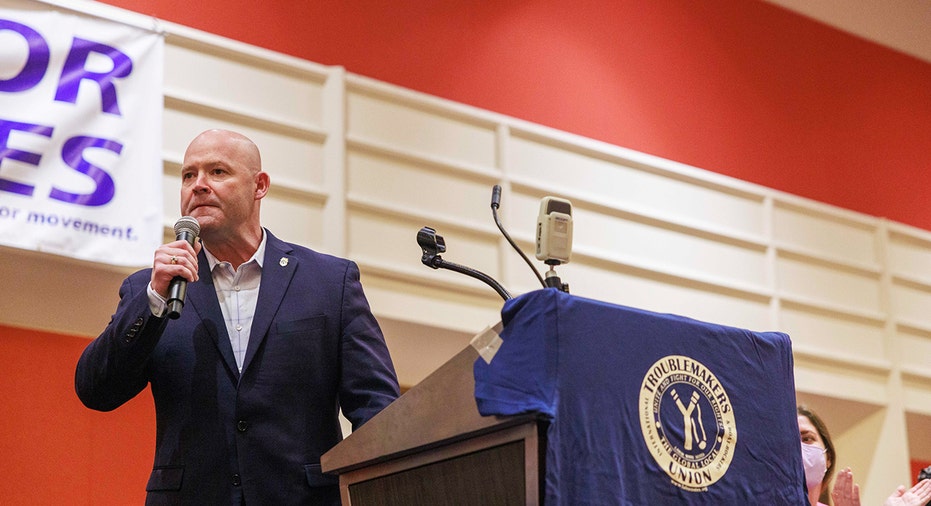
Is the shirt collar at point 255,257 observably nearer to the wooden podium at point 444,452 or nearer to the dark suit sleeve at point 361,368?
the dark suit sleeve at point 361,368

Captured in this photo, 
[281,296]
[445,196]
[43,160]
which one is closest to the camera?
[281,296]

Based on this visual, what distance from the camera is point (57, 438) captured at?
13.5 ft

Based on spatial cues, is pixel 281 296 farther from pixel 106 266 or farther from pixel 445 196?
pixel 445 196

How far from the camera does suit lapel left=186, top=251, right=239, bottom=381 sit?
83.0 inches

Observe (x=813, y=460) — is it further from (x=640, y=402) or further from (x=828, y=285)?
(x=828, y=285)

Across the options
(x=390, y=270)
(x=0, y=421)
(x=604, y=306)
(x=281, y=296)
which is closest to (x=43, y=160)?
(x=0, y=421)

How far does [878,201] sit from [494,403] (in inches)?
213

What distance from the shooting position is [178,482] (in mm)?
2029

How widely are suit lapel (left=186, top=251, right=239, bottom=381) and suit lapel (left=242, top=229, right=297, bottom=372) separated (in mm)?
35

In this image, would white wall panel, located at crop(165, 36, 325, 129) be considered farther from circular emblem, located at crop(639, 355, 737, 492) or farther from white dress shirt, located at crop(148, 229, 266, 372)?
circular emblem, located at crop(639, 355, 737, 492)

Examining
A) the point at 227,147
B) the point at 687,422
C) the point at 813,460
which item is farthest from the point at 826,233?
the point at 687,422

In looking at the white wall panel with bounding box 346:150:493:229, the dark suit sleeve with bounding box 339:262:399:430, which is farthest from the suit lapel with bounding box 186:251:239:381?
the white wall panel with bounding box 346:150:493:229

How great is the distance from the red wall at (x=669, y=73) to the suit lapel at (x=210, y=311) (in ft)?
7.91

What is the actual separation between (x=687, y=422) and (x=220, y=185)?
3.59 feet
